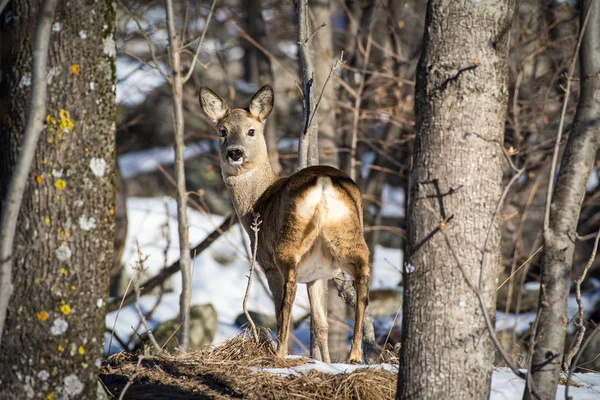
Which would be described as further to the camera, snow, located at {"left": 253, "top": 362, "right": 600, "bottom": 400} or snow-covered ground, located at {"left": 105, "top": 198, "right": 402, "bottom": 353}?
snow-covered ground, located at {"left": 105, "top": 198, "right": 402, "bottom": 353}

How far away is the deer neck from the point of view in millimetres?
6135

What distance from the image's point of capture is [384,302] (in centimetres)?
1216

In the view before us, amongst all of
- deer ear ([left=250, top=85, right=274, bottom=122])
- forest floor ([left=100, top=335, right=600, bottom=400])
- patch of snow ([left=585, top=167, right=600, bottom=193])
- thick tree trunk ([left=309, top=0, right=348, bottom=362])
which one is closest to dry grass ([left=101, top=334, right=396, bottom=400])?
forest floor ([left=100, top=335, right=600, bottom=400])

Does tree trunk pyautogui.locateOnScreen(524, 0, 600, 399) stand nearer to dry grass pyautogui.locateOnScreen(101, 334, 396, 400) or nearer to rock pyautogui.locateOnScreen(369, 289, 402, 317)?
dry grass pyautogui.locateOnScreen(101, 334, 396, 400)

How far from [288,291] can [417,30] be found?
37.1 feet

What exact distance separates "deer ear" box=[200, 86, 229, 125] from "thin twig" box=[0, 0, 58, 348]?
392 cm

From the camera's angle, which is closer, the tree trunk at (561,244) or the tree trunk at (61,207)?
the tree trunk at (61,207)

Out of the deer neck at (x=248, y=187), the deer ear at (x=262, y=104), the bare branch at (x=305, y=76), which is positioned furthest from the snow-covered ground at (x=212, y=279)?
the bare branch at (x=305, y=76)

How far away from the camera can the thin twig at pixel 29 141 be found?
9.25 feet

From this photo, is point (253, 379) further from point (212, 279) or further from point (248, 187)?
point (212, 279)

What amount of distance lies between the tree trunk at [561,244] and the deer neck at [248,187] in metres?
2.95

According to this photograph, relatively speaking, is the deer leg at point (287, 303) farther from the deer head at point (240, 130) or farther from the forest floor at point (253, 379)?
the deer head at point (240, 130)

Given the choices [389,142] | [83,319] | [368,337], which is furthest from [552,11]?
[83,319]

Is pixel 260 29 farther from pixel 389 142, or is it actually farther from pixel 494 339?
pixel 494 339
